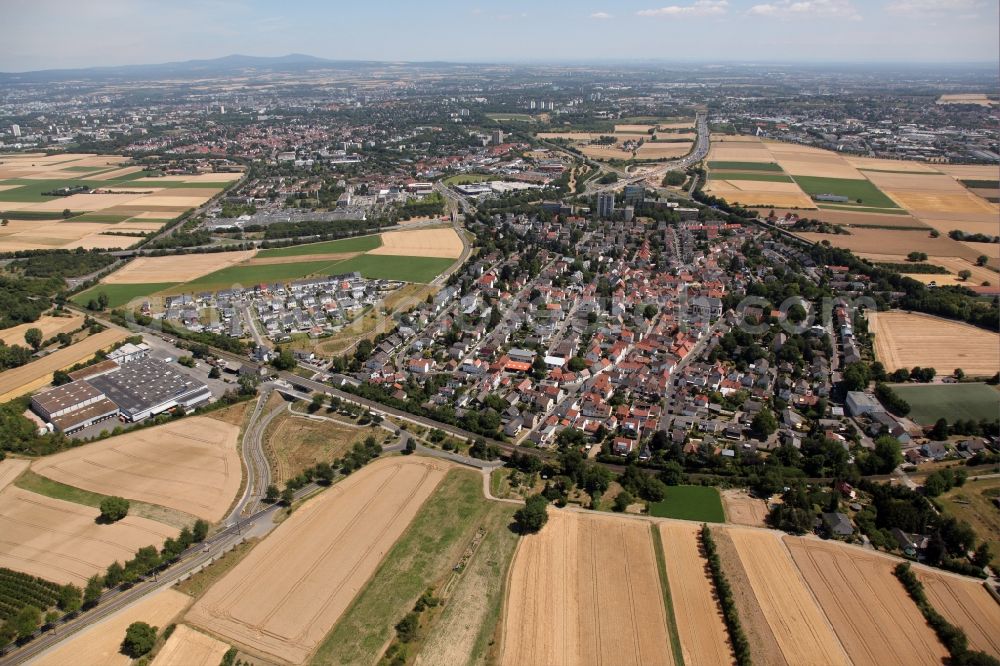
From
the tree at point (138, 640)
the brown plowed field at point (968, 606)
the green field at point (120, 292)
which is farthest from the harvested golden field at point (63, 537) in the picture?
the brown plowed field at point (968, 606)

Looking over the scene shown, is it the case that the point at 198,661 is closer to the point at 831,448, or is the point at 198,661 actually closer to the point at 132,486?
the point at 132,486

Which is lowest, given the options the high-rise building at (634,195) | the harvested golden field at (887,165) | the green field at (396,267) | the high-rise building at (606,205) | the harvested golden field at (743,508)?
the harvested golden field at (743,508)

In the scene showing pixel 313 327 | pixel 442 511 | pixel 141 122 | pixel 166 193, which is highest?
pixel 141 122

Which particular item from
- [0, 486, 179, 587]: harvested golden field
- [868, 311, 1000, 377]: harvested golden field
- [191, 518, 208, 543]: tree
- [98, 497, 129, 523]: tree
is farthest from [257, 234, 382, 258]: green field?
[868, 311, 1000, 377]: harvested golden field

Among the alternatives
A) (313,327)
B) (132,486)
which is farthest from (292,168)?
(132,486)

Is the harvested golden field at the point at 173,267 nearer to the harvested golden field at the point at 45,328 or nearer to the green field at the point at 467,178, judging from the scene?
the harvested golden field at the point at 45,328

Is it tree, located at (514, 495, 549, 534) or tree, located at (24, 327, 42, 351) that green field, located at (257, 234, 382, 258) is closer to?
tree, located at (24, 327, 42, 351)

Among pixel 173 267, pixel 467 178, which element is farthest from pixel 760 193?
pixel 173 267
